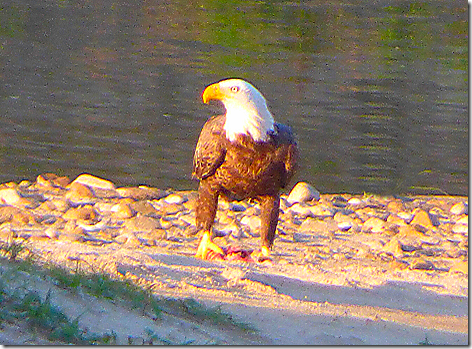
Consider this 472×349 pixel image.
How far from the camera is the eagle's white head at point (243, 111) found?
6168mm

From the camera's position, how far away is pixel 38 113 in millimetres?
14008

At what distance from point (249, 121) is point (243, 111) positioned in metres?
0.10

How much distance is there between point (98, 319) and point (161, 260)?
2.02 meters

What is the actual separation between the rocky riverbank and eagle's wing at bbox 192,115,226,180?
0.73 m

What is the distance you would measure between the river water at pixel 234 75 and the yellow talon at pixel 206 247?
3.99 m

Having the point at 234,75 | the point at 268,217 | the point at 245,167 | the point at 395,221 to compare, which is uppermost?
the point at 234,75

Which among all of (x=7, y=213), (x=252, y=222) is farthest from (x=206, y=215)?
(x=7, y=213)

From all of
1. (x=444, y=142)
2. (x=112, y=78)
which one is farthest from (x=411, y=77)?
(x=112, y=78)

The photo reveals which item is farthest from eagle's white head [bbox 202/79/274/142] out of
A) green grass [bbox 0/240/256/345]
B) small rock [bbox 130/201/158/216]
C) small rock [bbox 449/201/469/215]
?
small rock [bbox 449/201/469/215]

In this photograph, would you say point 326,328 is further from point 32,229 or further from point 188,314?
point 32,229

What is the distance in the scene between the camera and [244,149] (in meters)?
6.20

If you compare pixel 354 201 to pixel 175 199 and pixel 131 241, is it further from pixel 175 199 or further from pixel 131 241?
pixel 131 241

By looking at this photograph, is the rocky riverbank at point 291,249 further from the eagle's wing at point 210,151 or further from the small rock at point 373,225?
the eagle's wing at point 210,151

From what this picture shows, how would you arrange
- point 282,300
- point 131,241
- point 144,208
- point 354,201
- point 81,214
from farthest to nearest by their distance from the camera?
1. point 354,201
2. point 144,208
3. point 81,214
4. point 131,241
5. point 282,300
